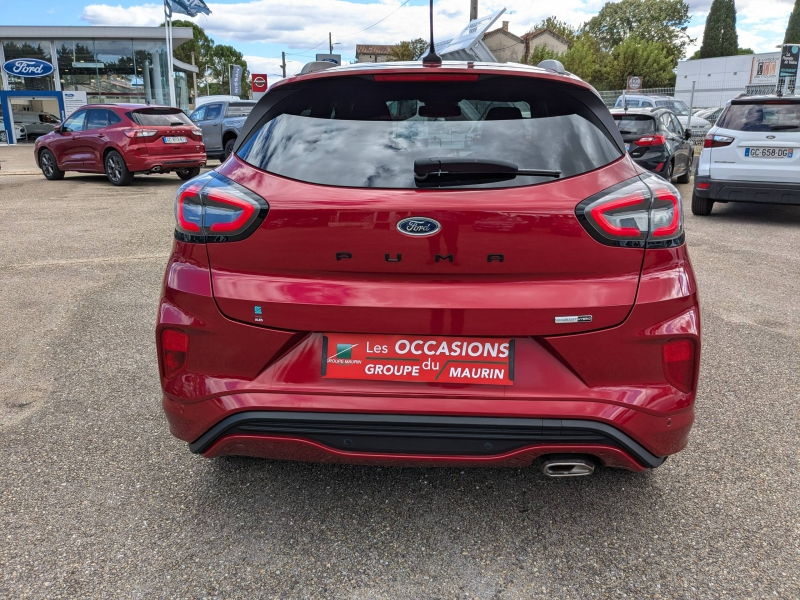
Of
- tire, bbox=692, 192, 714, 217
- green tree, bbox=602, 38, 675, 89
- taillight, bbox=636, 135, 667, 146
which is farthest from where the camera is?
green tree, bbox=602, 38, 675, 89

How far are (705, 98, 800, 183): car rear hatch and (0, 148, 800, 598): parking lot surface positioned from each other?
567 cm

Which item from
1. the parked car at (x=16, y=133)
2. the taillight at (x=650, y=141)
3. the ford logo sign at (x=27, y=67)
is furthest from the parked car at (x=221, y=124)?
the ford logo sign at (x=27, y=67)

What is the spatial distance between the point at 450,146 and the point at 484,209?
0.30 m

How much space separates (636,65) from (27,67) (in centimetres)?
4639

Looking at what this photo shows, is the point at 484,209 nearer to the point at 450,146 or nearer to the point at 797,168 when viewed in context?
the point at 450,146

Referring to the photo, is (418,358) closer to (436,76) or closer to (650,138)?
(436,76)

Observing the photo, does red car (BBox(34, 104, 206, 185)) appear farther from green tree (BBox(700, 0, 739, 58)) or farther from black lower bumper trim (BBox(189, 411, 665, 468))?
green tree (BBox(700, 0, 739, 58))

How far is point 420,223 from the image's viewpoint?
2.09 metres

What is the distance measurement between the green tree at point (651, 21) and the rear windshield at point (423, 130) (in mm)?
87348

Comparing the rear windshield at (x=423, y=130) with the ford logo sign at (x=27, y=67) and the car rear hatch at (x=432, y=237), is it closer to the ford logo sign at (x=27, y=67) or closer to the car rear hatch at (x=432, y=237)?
the car rear hatch at (x=432, y=237)

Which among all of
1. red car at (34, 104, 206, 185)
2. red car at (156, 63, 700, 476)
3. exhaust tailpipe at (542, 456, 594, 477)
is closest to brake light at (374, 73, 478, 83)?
red car at (156, 63, 700, 476)

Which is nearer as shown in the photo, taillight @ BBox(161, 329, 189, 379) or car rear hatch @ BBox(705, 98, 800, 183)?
taillight @ BBox(161, 329, 189, 379)

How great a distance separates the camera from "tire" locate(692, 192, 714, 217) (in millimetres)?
9961

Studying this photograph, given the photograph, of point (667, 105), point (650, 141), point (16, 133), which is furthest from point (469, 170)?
point (16, 133)
